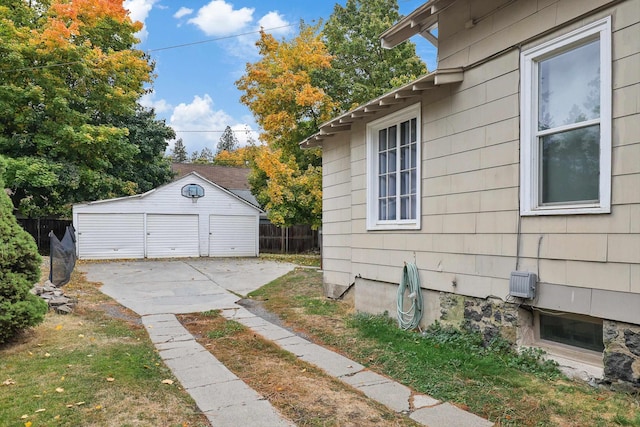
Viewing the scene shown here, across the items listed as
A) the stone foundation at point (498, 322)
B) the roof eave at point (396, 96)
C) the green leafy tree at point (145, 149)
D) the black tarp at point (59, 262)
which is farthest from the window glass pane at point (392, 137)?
the green leafy tree at point (145, 149)

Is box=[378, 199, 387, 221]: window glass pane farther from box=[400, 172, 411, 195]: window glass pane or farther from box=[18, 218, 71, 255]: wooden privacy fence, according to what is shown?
box=[18, 218, 71, 255]: wooden privacy fence

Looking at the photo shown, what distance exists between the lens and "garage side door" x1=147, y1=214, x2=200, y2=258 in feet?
58.4

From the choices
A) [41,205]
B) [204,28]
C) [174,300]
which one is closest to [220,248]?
[41,205]

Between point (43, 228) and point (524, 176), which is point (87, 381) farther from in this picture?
point (43, 228)

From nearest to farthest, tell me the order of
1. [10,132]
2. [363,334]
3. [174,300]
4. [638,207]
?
1. [638,207]
2. [363,334]
3. [174,300]
4. [10,132]

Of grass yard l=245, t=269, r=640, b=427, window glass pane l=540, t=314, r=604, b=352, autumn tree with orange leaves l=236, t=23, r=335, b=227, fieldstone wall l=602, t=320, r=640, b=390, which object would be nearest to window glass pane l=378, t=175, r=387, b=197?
grass yard l=245, t=269, r=640, b=427

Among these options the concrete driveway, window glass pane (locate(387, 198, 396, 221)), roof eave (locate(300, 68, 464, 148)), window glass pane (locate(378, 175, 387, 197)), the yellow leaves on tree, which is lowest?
the concrete driveway

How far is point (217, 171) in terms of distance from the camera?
3027cm

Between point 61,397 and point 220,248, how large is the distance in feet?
52.2

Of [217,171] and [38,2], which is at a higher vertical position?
[38,2]

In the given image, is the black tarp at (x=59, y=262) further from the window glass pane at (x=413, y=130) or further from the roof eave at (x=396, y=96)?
the window glass pane at (x=413, y=130)

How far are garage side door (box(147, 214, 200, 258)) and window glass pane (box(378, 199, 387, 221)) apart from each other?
13744 mm

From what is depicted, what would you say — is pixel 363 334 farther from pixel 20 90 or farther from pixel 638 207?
pixel 20 90

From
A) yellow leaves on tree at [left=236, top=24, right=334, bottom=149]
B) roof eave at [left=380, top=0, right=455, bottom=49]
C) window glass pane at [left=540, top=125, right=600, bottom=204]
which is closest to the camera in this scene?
window glass pane at [left=540, top=125, right=600, bottom=204]
